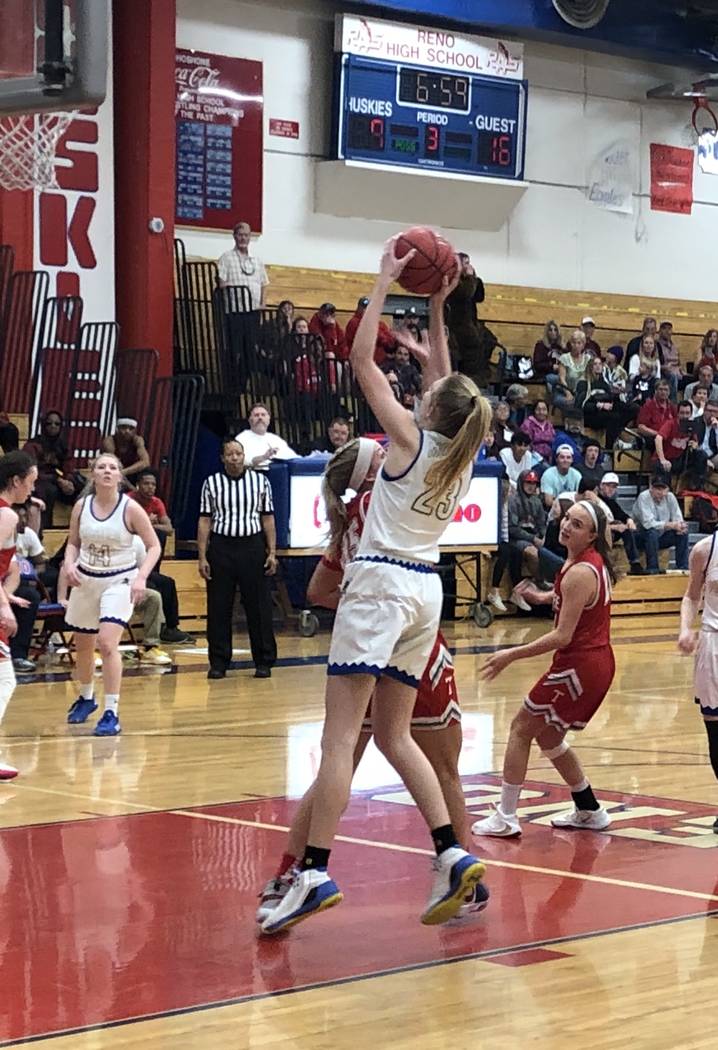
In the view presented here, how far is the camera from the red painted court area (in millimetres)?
4734

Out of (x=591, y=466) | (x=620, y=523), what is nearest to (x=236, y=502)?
(x=620, y=523)

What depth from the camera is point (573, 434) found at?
2036 centimetres

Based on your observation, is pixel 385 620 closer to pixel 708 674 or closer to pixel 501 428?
pixel 708 674

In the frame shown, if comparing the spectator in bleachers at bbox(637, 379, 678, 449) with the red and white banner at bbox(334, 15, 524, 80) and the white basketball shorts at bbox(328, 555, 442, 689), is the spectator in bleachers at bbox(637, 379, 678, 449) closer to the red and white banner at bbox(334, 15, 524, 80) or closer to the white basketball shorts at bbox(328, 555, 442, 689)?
the red and white banner at bbox(334, 15, 524, 80)

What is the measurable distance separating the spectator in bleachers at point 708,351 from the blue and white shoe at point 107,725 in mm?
14119

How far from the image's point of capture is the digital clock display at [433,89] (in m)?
21.0

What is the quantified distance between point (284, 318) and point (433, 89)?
4.84 m

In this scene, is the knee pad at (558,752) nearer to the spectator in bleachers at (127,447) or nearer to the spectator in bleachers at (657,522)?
the spectator in bleachers at (127,447)

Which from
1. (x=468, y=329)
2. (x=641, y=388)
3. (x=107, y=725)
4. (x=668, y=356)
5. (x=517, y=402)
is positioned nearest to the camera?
(x=107, y=725)

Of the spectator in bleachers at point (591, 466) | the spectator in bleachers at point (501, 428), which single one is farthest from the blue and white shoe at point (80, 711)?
the spectator in bleachers at point (591, 466)

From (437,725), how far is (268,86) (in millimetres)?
15772

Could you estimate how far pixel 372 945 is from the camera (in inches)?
205

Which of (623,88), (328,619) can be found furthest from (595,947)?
(623,88)

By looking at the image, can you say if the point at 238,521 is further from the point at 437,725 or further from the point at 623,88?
the point at 623,88
